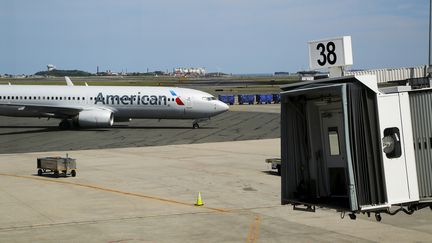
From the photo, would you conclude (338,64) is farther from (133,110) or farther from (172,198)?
(133,110)

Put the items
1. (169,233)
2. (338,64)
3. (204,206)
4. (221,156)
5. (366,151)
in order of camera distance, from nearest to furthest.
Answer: (366,151), (338,64), (169,233), (204,206), (221,156)

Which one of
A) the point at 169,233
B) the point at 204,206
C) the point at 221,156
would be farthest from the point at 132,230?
the point at 221,156

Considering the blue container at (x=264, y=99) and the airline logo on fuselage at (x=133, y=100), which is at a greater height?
the blue container at (x=264, y=99)

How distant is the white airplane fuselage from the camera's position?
5262 cm

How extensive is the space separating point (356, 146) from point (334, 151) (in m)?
1.76

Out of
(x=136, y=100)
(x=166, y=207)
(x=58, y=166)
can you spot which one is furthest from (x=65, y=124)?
(x=166, y=207)

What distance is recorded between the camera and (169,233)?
57.7 feet

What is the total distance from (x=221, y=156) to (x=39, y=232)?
20038 mm

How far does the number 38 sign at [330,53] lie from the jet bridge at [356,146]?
1.78ft

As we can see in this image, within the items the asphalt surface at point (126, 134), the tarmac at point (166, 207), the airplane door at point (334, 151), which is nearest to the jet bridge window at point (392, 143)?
the airplane door at point (334, 151)

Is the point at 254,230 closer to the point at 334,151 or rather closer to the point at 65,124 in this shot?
the point at 334,151

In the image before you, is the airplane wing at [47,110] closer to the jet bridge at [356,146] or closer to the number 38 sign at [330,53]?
the jet bridge at [356,146]

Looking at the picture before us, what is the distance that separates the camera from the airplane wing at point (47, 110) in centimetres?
5161

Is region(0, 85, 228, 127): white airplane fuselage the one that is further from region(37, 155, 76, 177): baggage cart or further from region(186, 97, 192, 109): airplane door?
region(37, 155, 76, 177): baggage cart
